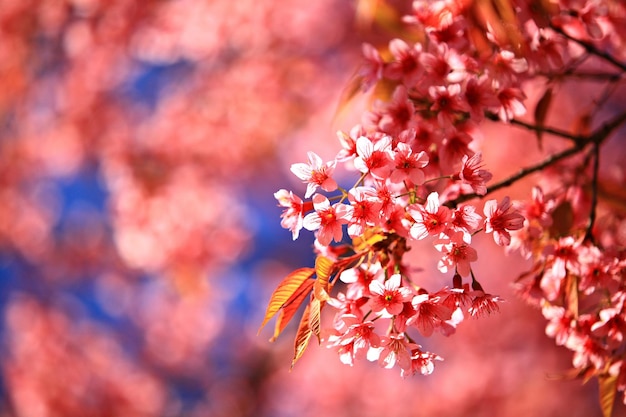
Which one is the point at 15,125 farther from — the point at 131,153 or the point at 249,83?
the point at 249,83

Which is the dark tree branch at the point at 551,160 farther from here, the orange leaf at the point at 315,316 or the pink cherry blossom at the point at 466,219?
the orange leaf at the point at 315,316

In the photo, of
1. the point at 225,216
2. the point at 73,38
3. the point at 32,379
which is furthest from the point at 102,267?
the point at 73,38

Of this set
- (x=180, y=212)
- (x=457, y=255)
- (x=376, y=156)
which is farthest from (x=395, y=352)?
(x=180, y=212)

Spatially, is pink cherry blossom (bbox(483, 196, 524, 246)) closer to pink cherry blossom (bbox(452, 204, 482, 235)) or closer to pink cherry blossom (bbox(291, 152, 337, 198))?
pink cherry blossom (bbox(452, 204, 482, 235))

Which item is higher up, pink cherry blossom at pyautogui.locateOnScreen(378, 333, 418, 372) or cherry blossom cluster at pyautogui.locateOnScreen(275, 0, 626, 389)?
cherry blossom cluster at pyautogui.locateOnScreen(275, 0, 626, 389)

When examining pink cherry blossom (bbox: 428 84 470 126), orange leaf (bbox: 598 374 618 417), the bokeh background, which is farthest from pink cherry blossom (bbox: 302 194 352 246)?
the bokeh background

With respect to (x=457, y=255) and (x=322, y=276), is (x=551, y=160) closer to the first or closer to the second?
(x=457, y=255)

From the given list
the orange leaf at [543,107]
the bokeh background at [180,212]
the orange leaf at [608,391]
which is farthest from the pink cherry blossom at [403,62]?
the bokeh background at [180,212]
